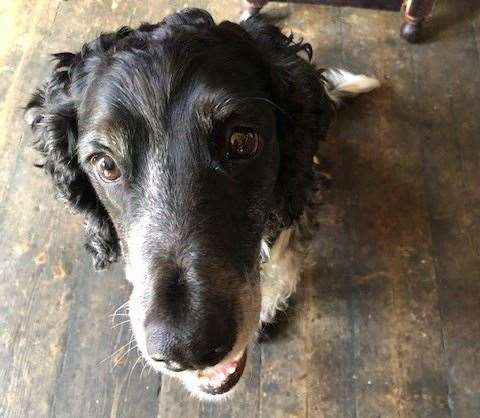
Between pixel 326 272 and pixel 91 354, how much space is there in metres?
1.30

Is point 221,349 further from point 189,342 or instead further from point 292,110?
point 292,110

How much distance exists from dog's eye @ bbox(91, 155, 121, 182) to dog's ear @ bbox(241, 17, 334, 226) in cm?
66

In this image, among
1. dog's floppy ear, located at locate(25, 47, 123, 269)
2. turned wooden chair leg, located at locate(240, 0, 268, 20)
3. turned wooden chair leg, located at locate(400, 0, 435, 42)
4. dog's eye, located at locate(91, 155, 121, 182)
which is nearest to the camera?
dog's eye, located at locate(91, 155, 121, 182)

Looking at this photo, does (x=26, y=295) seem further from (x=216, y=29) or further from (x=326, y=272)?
(x=216, y=29)

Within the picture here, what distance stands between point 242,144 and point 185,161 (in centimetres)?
21

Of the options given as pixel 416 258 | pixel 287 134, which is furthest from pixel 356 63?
pixel 287 134

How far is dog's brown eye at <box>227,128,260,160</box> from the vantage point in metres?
1.84

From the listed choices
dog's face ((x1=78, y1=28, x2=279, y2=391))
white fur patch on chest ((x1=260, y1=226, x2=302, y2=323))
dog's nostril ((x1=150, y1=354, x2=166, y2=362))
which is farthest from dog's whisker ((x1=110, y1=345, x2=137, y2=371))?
dog's nostril ((x1=150, y1=354, x2=166, y2=362))

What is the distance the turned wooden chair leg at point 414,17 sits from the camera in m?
3.29

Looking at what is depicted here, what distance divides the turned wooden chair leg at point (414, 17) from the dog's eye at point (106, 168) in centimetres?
228

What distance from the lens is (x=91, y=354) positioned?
2.87 m

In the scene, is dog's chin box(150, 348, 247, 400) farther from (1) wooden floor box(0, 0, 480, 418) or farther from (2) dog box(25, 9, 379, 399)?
(1) wooden floor box(0, 0, 480, 418)

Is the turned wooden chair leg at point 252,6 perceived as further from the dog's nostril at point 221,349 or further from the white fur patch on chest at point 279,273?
the dog's nostril at point 221,349

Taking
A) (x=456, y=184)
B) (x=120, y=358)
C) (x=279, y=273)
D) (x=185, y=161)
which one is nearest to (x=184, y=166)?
(x=185, y=161)
